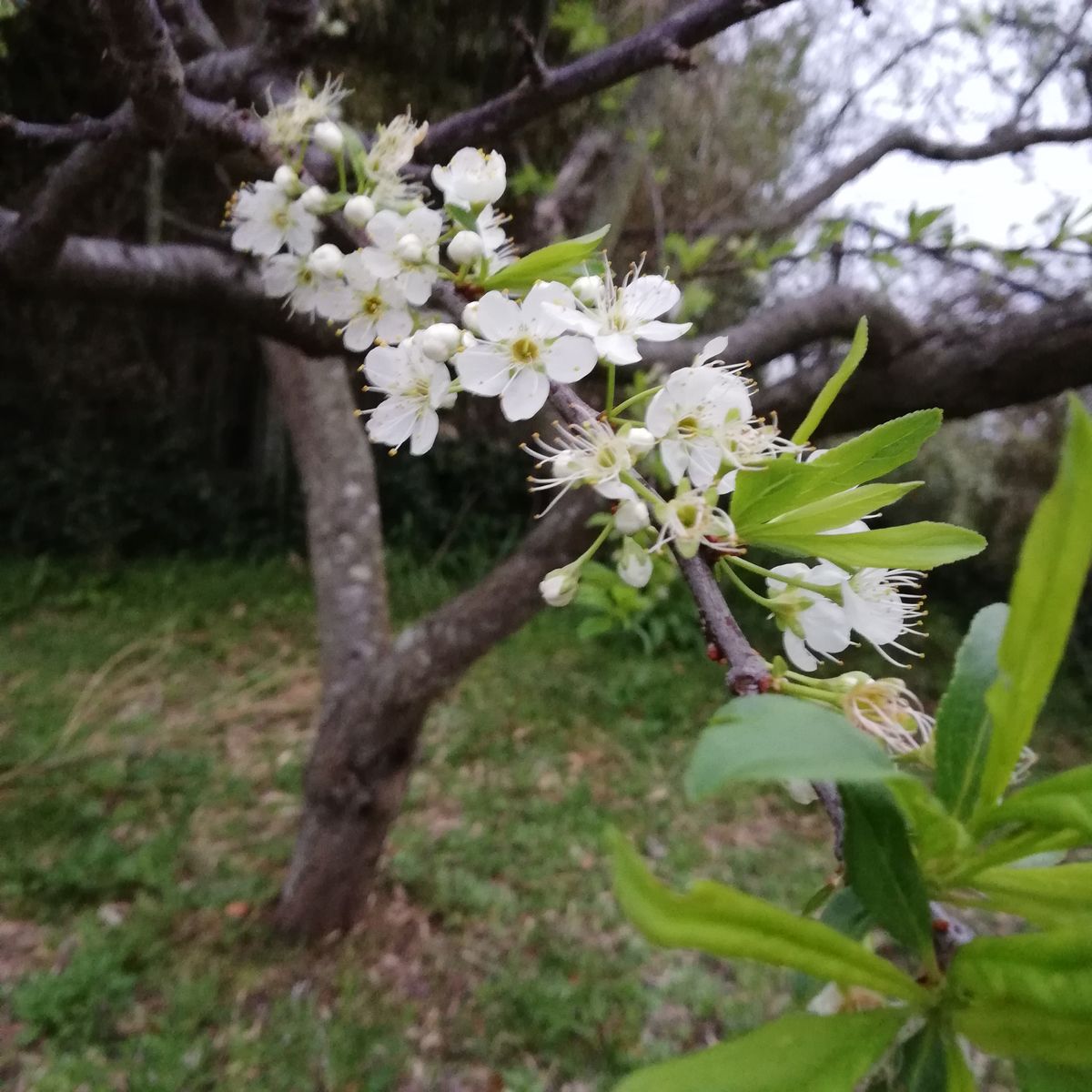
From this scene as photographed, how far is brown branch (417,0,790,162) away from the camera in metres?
0.79

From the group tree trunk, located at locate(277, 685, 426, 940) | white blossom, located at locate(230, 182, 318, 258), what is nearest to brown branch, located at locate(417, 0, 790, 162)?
white blossom, located at locate(230, 182, 318, 258)

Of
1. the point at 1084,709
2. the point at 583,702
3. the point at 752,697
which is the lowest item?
the point at 1084,709

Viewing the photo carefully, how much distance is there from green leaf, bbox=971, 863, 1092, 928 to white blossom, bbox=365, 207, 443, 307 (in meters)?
0.47

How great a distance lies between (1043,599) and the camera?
27cm

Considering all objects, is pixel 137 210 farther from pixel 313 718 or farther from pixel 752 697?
pixel 752 697

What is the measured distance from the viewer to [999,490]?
408 cm

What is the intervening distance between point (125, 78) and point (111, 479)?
387 cm

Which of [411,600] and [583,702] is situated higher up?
[411,600]

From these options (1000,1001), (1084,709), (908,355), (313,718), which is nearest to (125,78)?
(1000,1001)

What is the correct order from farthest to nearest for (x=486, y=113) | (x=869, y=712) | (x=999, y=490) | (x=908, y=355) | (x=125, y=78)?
(x=999, y=490), (x=908, y=355), (x=486, y=113), (x=125, y=78), (x=869, y=712)

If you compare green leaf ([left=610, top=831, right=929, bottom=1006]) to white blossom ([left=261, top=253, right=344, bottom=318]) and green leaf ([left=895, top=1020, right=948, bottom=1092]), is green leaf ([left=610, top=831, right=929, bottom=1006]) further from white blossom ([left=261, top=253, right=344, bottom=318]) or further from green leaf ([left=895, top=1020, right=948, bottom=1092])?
white blossom ([left=261, top=253, right=344, bottom=318])

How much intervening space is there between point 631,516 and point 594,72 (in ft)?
2.25

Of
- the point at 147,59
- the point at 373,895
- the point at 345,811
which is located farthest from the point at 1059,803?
the point at 373,895

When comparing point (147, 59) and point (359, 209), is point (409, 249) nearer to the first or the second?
point (359, 209)
